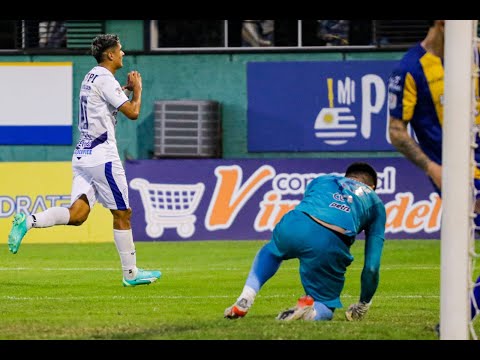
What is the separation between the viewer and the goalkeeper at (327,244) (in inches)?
330

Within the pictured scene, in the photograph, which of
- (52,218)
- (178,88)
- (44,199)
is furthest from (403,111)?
(178,88)

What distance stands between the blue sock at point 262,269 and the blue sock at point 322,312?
0.37 meters

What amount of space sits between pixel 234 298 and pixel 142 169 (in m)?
8.60

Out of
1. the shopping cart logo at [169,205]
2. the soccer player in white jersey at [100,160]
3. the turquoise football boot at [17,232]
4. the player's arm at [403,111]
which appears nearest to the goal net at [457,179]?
the player's arm at [403,111]

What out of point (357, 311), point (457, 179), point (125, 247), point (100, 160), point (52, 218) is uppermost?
point (457, 179)

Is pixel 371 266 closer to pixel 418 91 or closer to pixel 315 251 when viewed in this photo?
pixel 315 251

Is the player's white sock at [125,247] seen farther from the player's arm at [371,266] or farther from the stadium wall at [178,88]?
the stadium wall at [178,88]

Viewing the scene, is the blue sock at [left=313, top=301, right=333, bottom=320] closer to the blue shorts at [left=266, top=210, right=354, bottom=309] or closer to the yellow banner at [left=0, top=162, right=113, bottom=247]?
the blue shorts at [left=266, top=210, right=354, bottom=309]

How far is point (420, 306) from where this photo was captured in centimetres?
967

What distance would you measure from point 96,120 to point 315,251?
123 inches

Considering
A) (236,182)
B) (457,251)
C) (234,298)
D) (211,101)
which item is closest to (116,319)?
(234,298)

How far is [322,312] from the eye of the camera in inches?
330

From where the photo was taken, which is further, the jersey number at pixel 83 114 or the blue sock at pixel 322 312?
the jersey number at pixel 83 114

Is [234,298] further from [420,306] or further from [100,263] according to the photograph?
[100,263]
